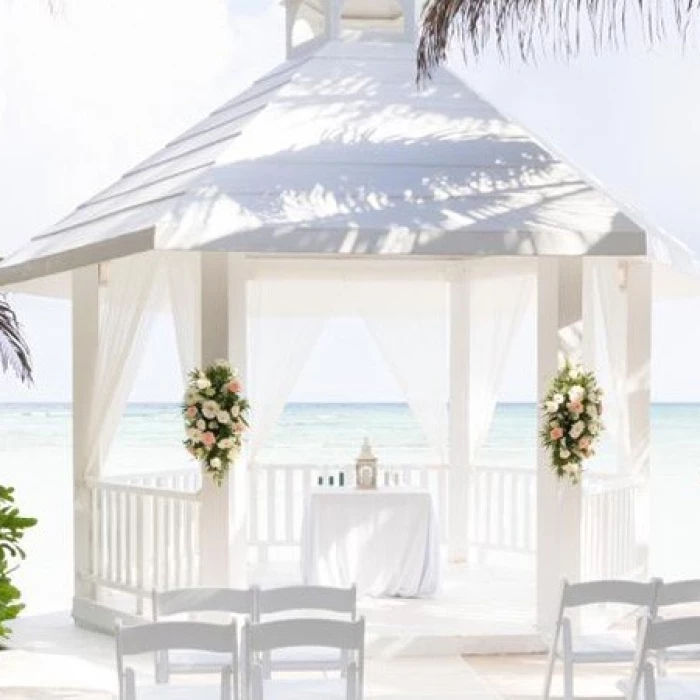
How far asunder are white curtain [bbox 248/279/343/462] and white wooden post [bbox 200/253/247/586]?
3092 mm

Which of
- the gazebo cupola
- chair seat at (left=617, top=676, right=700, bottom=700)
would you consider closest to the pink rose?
chair seat at (left=617, top=676, right=700, bottom=700)

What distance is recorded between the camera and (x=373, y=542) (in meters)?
11.2

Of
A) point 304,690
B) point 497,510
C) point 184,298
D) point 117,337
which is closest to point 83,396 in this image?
point 117,337

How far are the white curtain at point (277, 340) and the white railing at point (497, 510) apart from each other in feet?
6.50

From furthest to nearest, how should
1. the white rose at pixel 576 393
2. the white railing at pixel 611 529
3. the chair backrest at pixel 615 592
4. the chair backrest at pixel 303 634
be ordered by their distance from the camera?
the white railing at pixel 611 529 → the white rose at pixel 576 393 → the chair backrest at pixel 615 592 → the chair backrest at pixel 303 634

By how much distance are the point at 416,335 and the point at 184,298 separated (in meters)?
3.55

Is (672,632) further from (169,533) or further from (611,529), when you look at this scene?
(169,533)

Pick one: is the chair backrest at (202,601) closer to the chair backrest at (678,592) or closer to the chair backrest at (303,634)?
the chair backrest at (303,634)

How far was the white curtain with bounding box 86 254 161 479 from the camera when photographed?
10523 millimetres

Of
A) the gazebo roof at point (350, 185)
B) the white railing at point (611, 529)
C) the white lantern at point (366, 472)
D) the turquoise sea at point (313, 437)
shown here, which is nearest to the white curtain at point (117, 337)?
the gazebo roof at point (350, 185)

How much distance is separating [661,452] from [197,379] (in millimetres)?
31551

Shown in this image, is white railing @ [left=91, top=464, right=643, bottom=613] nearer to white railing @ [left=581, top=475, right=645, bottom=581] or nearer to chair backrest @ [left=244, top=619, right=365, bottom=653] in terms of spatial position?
white railing @ [left=581, top=475, right=645, bottom=581]

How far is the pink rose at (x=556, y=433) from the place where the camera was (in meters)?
9.66

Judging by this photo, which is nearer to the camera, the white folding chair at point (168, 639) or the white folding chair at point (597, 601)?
the white folding chair at point (168, 639)
